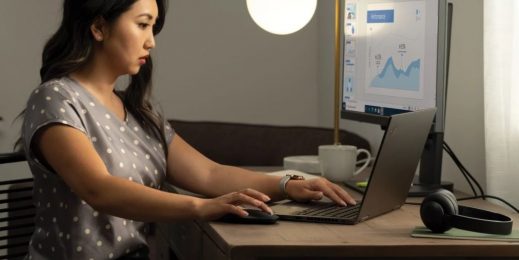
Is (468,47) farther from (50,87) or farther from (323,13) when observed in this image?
(323,13)

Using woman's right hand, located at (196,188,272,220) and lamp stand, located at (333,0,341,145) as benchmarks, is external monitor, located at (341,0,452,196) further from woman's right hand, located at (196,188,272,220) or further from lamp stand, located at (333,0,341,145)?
A: woman's right hand, located at (196,188,272,220)

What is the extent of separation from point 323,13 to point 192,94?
0.62 meters

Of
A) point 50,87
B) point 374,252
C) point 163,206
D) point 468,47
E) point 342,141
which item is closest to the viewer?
point 374,252

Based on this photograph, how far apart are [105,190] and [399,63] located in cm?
73

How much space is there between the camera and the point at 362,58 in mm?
2125

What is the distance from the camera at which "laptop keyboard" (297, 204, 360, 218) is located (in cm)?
156

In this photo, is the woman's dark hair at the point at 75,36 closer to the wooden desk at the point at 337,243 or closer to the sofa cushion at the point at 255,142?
the wooden desk at the point at 337,243

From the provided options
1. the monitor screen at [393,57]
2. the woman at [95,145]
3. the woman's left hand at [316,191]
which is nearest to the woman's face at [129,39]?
the woman at [95,145]

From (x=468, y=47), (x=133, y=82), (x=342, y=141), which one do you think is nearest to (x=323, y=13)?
(x=342, y=141)

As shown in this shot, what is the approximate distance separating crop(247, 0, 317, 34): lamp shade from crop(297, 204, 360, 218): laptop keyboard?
0.78 meters

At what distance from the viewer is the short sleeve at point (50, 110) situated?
1.60 meters

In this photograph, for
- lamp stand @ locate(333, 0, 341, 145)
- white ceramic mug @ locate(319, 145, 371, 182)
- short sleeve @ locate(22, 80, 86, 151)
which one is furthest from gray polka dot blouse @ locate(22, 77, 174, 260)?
lamp stand @ locate(333, 0, 341, 145)

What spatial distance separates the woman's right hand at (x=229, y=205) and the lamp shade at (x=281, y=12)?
93cm

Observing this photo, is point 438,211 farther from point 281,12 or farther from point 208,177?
point 281,12
